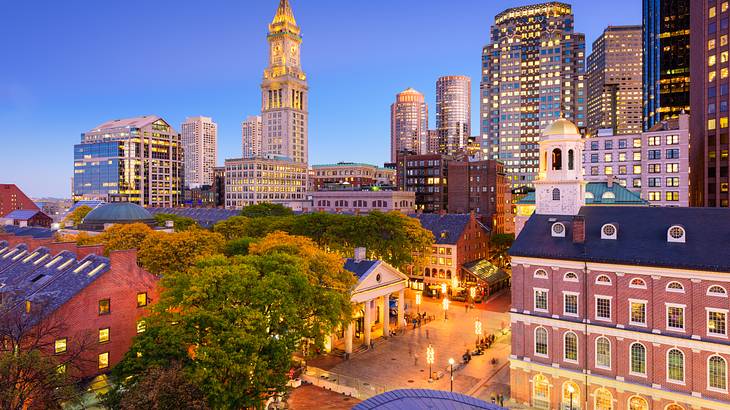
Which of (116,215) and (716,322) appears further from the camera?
(116,215)

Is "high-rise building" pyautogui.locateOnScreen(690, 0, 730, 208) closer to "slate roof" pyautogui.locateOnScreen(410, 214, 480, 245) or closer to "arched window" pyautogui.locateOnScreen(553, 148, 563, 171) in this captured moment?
"slate roof" pyautogui.locateOnScreen(410, 214, 480, 245)

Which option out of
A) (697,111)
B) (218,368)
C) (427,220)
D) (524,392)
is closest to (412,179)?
(427,220)

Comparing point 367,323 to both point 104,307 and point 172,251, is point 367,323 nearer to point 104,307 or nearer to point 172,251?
point 172,251

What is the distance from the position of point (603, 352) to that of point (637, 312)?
179 inches

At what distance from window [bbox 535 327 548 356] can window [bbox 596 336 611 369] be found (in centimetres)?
430

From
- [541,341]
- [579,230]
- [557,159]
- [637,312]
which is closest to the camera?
[637,312]

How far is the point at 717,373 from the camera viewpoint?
35625 millimetres

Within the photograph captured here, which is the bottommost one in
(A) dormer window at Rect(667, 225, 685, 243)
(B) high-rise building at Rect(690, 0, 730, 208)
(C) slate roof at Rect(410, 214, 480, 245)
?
(C) slate roof at Rect(410, 214, 480, 245)

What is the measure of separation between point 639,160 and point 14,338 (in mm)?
119659

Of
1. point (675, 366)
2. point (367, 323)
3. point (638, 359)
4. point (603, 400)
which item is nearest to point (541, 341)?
point (603, 400)

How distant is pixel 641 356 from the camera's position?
3850 centimetres

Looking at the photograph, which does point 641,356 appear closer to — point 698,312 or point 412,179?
point 698,312

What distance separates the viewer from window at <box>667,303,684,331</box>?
37.0 meters

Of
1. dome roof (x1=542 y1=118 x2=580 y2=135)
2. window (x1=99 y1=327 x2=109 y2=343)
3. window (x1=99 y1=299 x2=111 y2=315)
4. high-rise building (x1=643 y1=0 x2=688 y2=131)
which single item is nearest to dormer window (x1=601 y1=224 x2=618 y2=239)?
dome roof (x1=542 y1=118 x2=580 y2=135)
